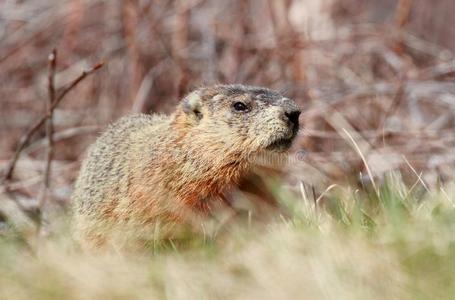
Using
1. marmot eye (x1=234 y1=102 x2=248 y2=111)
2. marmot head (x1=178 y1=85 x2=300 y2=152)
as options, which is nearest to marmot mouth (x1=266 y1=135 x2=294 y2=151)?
marmot head (x1=178 y1=85 x2=300 y2=152)

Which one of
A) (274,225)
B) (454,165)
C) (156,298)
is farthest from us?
(454,165)

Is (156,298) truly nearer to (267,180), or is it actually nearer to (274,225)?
(274,225)

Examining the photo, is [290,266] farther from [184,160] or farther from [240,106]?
[240,106]

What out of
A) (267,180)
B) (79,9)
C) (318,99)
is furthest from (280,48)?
(267,180)

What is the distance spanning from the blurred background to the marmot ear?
185 centimetres

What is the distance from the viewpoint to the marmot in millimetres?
3721

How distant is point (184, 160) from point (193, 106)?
0.33 metres

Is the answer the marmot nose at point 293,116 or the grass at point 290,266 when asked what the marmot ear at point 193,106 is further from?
the grass at point 290,266

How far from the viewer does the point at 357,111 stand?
256 inches

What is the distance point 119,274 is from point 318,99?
3.89 metres

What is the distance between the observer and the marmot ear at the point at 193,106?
13.3 ft

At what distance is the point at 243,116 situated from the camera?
390cm

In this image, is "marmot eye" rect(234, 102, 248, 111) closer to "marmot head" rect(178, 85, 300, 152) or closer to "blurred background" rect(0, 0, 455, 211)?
"marmot head" rect(178, 85, 300, 152)

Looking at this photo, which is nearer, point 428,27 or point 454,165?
point 454,165
